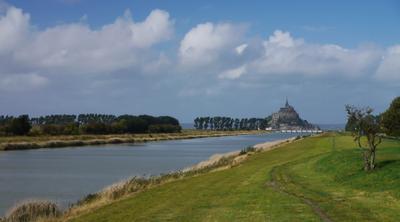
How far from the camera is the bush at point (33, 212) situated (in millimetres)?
21469

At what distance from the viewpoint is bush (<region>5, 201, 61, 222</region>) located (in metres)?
21.5

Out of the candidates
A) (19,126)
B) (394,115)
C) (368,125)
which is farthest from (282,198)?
(19,126)

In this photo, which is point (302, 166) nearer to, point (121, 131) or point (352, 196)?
point (352, 196)

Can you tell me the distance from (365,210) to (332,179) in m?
7.99

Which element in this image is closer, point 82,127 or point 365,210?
point 365,210

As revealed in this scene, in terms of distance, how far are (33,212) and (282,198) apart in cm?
1027

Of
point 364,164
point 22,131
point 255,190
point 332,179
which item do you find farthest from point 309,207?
point 22,131

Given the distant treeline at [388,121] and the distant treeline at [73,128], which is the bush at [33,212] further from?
the distant treeline at [73,128]

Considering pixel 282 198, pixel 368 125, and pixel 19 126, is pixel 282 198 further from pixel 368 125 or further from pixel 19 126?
pixel 19 126

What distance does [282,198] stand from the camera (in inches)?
722

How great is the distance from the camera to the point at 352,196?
60.5 feet

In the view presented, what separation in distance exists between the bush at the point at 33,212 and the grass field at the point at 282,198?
2467mm

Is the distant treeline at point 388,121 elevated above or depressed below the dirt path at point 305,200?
above

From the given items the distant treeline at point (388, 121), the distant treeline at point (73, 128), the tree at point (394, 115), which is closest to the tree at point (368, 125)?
the distant treeline at point (388, 121)
